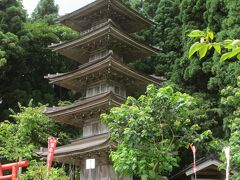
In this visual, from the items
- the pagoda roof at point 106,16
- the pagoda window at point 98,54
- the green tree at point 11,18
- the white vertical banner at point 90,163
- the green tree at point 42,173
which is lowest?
the green tree at point 42,173

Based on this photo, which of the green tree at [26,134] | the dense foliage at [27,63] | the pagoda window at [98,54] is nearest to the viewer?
the pagoda window at [98,54]

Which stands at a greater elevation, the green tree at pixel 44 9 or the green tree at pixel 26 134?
the green tree at pixel 44 9

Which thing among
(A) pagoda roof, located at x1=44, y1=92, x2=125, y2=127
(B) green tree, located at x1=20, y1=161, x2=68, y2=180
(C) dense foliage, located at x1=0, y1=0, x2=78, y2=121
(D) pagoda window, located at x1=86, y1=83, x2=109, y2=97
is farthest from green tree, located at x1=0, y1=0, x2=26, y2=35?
(B) green tree, located at x1=20, y1=161, x2=68, y2=180

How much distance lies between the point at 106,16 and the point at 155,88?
8.18 meters

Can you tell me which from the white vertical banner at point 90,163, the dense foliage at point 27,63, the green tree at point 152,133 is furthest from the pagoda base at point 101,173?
the dense foliage at point 27,63

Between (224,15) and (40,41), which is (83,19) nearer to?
(224,15)

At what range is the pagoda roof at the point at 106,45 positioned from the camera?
16.2 metres

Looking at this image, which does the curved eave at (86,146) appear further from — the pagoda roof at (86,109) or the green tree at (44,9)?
the green tree at (44,9)

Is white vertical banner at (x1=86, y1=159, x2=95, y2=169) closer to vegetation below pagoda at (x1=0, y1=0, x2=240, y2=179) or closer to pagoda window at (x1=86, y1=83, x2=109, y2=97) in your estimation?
vegetation below pagoda at (x1=0, y1=0, x2=240, y2=179)

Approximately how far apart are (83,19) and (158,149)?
10335 mm

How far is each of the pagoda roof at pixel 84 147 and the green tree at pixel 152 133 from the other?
282 cm

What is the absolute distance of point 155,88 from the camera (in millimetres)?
10977

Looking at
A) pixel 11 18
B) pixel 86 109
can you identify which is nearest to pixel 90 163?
pixel 86 109

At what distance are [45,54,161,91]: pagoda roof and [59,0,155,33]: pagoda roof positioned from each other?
3066mm
